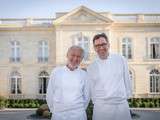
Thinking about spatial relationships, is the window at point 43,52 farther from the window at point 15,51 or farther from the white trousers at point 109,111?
the white trousers at point 109,111

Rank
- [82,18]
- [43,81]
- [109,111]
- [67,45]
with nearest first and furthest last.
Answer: [109,111] < [82,18] < [67,45] < [43,81]

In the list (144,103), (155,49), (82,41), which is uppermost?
(82,41)

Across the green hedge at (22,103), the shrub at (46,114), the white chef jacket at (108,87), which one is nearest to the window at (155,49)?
the green hedge at (22,103)

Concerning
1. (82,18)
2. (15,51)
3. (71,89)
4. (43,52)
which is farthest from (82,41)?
(71,89)

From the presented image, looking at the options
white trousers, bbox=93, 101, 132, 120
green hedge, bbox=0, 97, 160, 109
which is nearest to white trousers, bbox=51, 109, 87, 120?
white trousers, bbox=93, 101, 132, 120

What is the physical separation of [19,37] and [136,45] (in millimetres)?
7682

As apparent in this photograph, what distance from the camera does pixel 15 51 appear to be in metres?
30.2

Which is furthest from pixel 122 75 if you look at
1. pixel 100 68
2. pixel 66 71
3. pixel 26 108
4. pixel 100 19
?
pixel 100 19

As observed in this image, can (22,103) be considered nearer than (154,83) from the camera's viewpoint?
Yes

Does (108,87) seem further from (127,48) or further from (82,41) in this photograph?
(127,48)

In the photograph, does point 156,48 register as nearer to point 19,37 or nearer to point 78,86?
point 19,37

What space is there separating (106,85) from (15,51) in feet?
84.7

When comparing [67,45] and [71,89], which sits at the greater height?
[67,45]

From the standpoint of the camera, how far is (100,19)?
1128 inches
